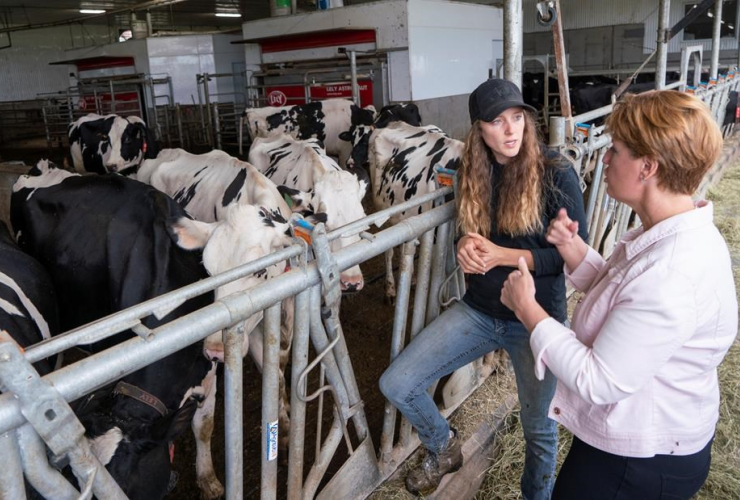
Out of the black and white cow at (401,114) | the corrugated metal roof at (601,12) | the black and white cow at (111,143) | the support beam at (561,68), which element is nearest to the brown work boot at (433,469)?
the support beam at (561,68)

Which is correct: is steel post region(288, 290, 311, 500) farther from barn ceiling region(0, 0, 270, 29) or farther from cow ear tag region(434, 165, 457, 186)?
barn ceiling region(0, 0, 270, 29)

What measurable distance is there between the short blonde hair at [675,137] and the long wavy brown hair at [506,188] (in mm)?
683

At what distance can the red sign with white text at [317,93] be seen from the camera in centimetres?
1166

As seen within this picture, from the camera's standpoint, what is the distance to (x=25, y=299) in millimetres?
2785

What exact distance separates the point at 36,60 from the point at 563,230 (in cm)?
2745

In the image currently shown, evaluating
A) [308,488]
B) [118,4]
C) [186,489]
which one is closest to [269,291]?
[308,488]

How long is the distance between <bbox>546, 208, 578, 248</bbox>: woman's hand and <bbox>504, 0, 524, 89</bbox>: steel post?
117cm

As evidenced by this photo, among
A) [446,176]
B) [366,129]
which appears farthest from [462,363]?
[366,129]

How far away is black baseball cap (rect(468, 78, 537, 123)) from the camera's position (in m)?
2.02

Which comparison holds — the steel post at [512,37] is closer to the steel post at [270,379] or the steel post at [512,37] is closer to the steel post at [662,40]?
the steel post at [270,379]

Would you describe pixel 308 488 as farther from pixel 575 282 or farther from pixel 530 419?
pixel 575 282

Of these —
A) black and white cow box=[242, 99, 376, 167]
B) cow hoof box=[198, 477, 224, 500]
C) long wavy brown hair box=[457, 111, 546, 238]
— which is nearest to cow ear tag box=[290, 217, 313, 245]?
long wavy brown hair box=[457, 111, 546, 238]

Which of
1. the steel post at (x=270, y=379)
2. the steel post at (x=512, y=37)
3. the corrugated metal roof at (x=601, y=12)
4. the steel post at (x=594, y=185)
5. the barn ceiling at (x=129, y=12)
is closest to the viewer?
the steel post at (x=270, y=379)

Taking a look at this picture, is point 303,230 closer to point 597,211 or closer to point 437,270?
point 437,270
